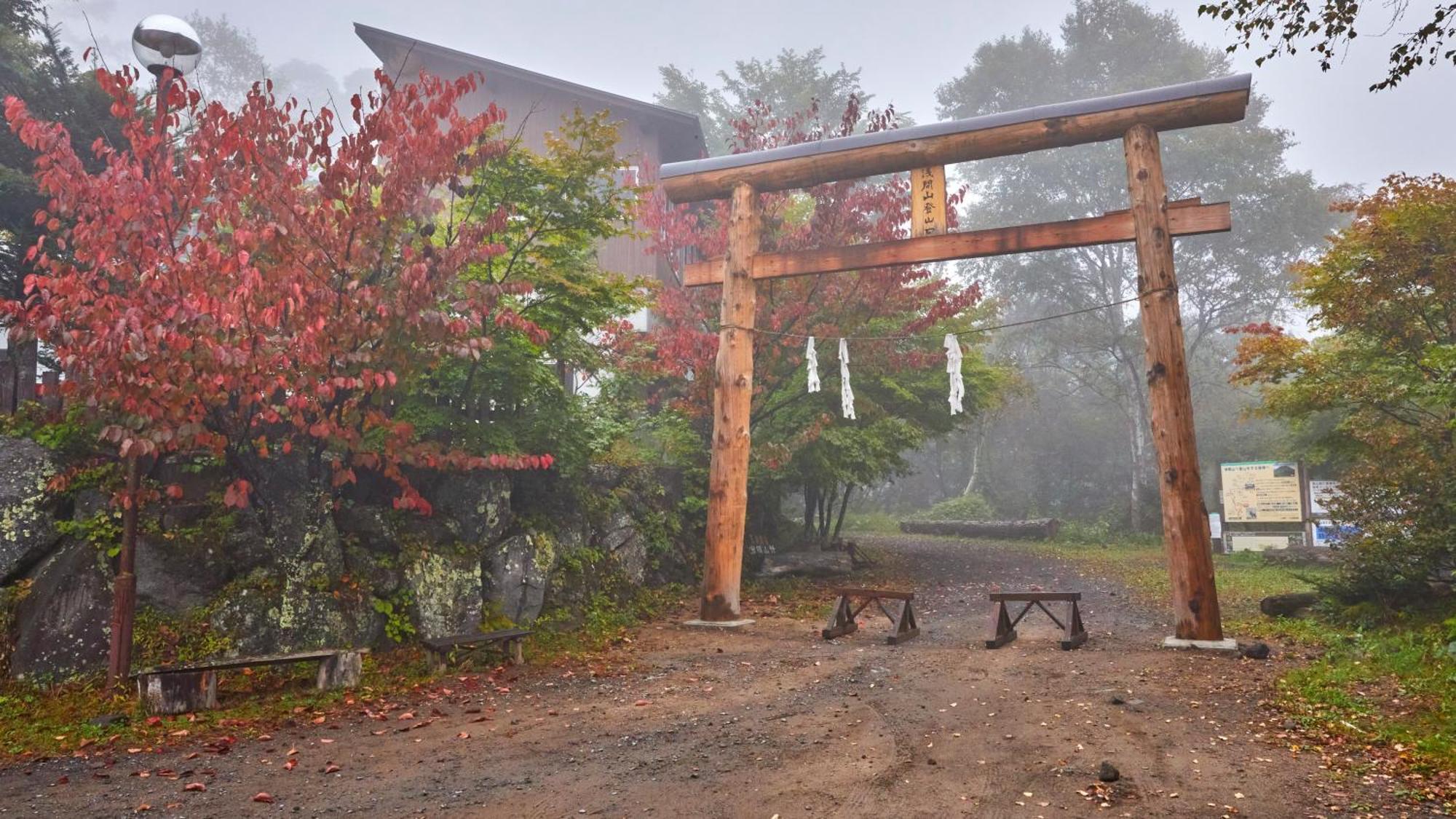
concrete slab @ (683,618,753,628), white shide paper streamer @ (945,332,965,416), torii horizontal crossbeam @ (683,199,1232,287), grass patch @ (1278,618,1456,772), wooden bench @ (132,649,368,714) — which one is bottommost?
grass patch @ (1278,618,1456,772)

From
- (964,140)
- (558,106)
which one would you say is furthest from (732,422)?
(558,106)

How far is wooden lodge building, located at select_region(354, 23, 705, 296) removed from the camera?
22.1 m

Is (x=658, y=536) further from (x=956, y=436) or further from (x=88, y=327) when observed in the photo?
(x=956, y=436)

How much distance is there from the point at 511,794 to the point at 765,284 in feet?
36.6

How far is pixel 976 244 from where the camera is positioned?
1179cm

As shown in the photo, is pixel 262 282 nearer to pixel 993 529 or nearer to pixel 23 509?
pixel 23 509

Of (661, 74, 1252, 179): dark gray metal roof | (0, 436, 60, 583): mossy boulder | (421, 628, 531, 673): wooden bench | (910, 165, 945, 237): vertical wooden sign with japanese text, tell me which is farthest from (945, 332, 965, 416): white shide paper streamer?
(0, 436, 60, 583): mossy boulder

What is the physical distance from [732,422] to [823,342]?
13.1ft

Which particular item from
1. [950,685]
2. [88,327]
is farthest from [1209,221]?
[88,327]

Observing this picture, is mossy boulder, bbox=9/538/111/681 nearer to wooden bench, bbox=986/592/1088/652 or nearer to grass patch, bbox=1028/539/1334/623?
wooden bench, bbox=986/592/1088/652

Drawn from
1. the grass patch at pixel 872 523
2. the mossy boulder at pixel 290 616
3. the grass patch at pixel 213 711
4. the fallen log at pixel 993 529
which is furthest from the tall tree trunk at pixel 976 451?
the mossy boulder at pixel 290 616

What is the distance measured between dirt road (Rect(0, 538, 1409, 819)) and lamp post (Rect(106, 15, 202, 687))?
65.8 inches

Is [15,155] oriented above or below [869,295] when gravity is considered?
above

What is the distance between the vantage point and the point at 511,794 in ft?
18.3
